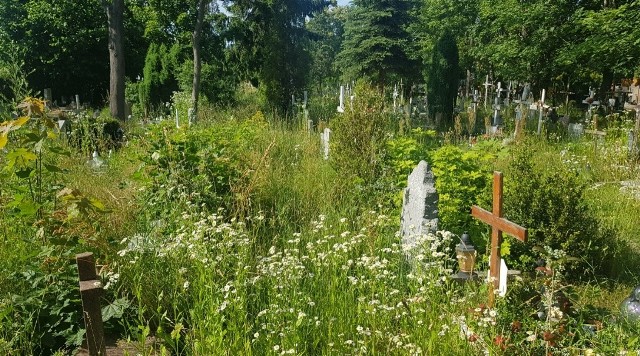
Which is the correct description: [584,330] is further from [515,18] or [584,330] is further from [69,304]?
[515,18]

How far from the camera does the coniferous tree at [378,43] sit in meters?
23.1

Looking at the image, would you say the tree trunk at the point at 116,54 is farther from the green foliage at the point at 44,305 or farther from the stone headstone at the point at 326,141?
the green foliage at the point at 44,305

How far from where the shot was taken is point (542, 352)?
2830mm

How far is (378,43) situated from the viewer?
899 inches

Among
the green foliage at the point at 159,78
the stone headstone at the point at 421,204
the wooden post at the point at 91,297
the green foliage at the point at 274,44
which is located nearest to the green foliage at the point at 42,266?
the wooden post at the point at 91,297

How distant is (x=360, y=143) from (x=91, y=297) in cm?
481

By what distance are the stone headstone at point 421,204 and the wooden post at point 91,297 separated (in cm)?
244

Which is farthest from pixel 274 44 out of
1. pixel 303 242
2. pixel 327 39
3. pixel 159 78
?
pixel 327 39

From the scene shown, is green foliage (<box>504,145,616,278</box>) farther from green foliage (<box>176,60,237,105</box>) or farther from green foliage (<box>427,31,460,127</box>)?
green foliage (<box>176,60,237,105</box>)

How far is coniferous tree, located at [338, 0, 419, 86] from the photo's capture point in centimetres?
2306

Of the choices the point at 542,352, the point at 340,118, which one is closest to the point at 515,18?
the point at 340,118

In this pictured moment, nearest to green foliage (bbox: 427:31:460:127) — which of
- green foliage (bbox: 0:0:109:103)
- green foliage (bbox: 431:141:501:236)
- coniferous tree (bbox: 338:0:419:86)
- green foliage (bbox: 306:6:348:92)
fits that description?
coniferous tree (bbox: 338:0:419:86)

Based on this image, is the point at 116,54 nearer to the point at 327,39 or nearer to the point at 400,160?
the point at 400,160

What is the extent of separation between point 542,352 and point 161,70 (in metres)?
21.4
